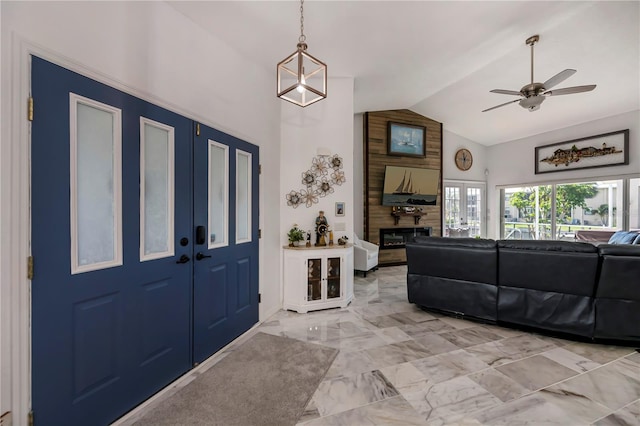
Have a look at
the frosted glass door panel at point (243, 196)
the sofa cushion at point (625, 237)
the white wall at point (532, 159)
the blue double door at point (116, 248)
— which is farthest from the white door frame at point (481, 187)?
the blue double door at point (116, 248)

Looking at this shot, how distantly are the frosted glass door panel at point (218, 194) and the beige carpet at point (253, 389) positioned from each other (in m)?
1.07

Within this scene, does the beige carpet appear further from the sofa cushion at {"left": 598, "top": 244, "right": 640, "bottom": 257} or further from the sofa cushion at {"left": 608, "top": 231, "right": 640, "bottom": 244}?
the sofa cushion at {"left": 608, "top": 231, "right": 640, "bottom": 244}

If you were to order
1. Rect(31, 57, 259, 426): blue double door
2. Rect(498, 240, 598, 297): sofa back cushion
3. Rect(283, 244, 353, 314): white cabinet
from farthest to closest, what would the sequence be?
Rect(283, 244, 353, 314): white cabinet, Rect(498, 240, 598, 297): sofa back cushion, Rect(31, 57, 259, 426): blue double door

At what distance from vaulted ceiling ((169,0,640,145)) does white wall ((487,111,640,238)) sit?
325mm

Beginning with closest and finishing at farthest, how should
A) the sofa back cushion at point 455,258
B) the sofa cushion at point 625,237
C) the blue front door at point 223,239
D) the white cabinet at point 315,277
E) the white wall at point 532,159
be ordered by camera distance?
the blue front door at point 223,239, the sofa back cushion at point 455,258, the white cabinet at point 315,277, the sofa cushion at point 625,237, the white wall at point 532,159

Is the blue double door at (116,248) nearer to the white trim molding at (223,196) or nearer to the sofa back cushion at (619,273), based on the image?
the white trim molding at (223,196)

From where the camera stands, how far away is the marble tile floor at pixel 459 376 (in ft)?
5.74

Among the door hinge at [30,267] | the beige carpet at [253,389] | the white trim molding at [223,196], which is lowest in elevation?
the beige carpet at [253,389]

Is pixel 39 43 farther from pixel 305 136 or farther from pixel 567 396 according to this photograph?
pixel 567 396

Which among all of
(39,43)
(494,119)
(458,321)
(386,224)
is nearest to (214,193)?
(39,43)

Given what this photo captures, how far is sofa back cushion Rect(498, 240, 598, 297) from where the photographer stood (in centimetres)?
262

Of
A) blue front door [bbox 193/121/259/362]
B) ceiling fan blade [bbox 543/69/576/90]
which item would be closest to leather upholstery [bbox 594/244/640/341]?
ceiling fan blade [bbox 543/69/576/90]

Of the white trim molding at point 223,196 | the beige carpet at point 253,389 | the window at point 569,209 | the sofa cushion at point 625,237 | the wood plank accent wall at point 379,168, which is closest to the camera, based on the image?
the beige carpet at point 253,389

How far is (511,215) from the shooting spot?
756 centimetres
